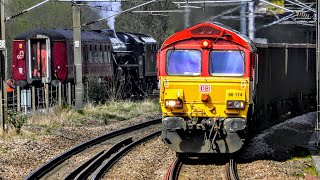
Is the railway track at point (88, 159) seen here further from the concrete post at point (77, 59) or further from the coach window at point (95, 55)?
the coach window at point (95, 55)

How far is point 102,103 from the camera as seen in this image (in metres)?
29.7

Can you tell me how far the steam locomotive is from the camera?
28141mm

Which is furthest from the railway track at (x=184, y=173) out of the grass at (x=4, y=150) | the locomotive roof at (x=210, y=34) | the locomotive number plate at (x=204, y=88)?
the grass at (x=4, y=150)

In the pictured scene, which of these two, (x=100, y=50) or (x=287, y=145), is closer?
(x=287, y=145)

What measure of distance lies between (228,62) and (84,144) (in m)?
4.77

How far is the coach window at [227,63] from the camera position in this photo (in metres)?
13.5

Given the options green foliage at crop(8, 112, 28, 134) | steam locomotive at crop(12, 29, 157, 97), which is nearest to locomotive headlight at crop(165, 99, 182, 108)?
green foliage at crop(8, 112, 28, 134)

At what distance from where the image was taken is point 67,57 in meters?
28.5

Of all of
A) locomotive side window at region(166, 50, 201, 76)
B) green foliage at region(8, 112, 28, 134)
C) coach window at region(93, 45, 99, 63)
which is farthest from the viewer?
coach window at region(93, 45, 99, 63)

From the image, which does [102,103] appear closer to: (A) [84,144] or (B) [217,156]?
(A) [84,144]

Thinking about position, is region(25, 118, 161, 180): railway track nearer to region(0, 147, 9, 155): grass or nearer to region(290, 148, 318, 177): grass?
region(0, 147, 9, 155): grass

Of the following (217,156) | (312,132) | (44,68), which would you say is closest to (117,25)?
(44,68)

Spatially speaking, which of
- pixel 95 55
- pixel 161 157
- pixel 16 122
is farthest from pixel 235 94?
pixel 95 55

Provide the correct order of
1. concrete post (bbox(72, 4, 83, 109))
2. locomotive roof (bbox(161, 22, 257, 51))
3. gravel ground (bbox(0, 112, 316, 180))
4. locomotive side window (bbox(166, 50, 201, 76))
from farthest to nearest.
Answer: concrete post (bbox(72, 4, 83, 109))
locomotive side window (bbox(166, 50, 201, 76))
locomotive roof (bbox(161, 22, 257, 51))
gravel ground (bbox(0, 112, 316, 180))
